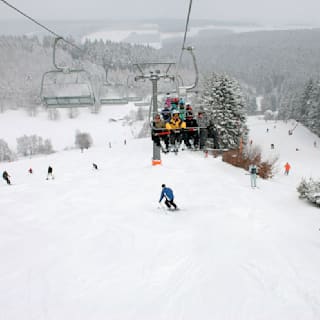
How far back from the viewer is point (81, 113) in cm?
11894

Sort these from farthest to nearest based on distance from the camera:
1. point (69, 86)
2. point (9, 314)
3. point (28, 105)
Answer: point (28, 105)
point (69, 86)
point (9, 314)

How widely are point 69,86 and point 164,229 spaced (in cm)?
673

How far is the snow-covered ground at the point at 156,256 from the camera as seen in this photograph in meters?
5.01

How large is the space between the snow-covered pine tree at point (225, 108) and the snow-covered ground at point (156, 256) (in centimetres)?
2357

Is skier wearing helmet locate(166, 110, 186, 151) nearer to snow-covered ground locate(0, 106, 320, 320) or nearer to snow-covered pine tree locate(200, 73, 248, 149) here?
snow-covered ground locate(0, 106, 320, 320)

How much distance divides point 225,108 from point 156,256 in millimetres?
33389

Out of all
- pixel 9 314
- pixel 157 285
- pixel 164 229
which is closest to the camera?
pixel 9 314

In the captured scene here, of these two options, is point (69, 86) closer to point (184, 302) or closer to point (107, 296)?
point (107, 296)

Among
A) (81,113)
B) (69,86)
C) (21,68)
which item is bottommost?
(81,113)

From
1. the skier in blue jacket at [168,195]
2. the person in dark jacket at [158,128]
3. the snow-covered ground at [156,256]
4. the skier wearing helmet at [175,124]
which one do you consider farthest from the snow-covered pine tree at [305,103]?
the skier in blue jacket at [168,195]

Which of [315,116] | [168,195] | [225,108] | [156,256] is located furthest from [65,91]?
[315,116]

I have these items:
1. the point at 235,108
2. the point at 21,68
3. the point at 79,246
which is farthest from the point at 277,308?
the point at 21,68

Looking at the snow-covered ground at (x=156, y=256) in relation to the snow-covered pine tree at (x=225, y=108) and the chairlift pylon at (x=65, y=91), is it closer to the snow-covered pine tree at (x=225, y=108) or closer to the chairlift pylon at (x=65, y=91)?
the chairlift pylon at (x=65, y=91)

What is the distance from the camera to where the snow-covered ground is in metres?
5.01
